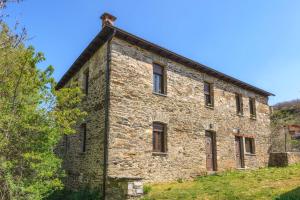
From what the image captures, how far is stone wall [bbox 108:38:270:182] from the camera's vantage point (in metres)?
11.2

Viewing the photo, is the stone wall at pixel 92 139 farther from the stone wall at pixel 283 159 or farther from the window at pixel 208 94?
the stone wall at pixel 283 159

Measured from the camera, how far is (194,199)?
357 inches

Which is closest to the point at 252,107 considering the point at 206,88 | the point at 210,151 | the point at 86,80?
the point at 206,88

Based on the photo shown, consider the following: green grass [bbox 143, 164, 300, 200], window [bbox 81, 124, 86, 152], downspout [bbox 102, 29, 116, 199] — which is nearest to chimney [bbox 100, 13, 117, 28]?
downspout [bbox 102, 29, 116, 199]

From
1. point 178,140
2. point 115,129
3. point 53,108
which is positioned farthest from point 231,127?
point 53,108

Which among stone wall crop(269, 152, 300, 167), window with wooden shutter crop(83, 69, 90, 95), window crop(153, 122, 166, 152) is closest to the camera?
window crop(153, 122, 166, 152)

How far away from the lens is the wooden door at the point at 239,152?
55.5 feet

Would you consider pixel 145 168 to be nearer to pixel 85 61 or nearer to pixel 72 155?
pixel 72 155

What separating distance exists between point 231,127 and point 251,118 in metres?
2.77

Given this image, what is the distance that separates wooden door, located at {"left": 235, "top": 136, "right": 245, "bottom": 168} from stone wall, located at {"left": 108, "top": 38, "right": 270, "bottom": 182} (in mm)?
723

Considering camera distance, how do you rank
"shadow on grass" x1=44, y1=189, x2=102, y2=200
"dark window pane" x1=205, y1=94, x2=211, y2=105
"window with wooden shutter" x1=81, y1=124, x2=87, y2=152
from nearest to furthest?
"shadow on grass" x1=44, y1=189, x2=102, y2=200 → "window with wooden shutter" x1=81, y1=124, x2=87, y2=152 → "dark window pane" x1=205, y1=94, x2=211, y2=105

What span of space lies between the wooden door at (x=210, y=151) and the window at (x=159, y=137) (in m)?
3.16

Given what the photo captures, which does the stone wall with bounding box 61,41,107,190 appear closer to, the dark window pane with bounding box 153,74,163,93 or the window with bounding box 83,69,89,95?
the window with bounding box 83,69,89,95

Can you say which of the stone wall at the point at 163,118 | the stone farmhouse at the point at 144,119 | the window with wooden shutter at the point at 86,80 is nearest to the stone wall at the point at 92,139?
the stone farmhouse at the point at 144,119
